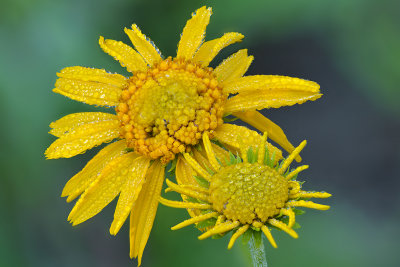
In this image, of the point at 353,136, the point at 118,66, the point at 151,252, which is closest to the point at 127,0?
the point at 118,66

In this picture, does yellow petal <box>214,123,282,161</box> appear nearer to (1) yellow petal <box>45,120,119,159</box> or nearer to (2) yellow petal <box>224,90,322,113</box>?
(2) yellow petal <box>224,90,322,113</box>

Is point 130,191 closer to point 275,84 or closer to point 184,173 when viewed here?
point 184,173

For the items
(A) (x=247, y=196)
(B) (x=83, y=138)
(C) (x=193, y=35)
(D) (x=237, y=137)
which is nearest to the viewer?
(A) (x=247, y=196)

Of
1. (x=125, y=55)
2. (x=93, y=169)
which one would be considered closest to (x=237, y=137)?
(x=93, y=169)

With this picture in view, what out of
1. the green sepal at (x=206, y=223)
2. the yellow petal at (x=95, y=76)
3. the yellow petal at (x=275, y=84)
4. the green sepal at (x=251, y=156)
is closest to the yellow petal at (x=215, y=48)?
the yellow petal at (x=275, y=84)

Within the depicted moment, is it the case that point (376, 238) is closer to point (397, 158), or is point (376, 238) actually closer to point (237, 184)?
point (397, 158)

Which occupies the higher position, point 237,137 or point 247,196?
point 237,137
